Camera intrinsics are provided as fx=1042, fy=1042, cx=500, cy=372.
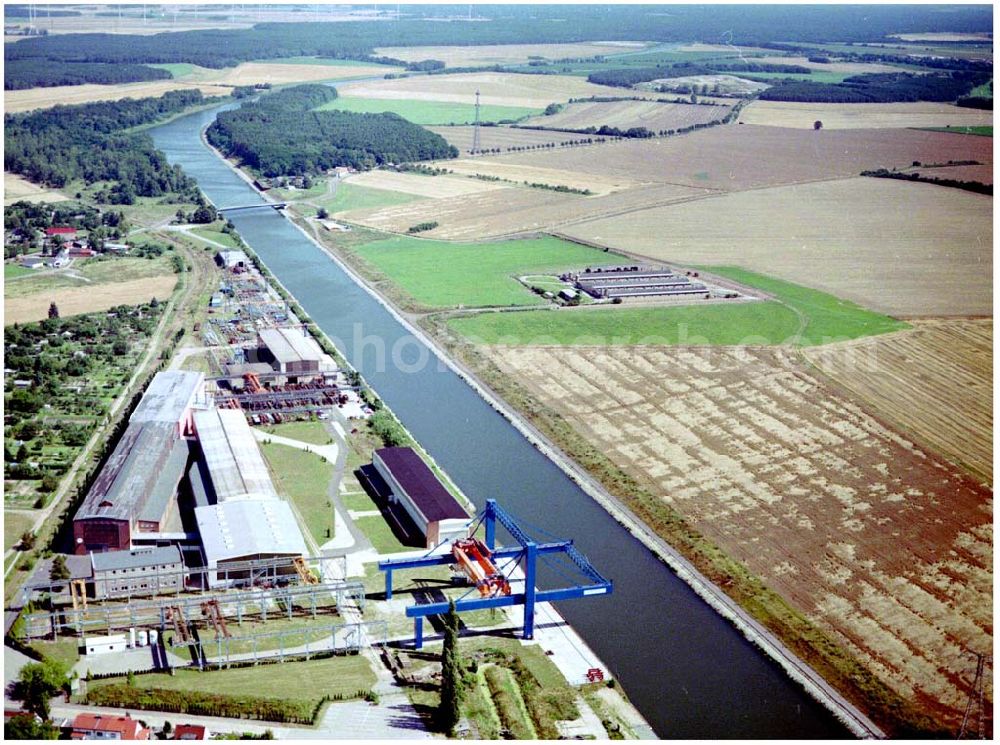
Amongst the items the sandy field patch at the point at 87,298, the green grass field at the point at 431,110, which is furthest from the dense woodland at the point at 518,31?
the sandy field patch at the point at 87,298

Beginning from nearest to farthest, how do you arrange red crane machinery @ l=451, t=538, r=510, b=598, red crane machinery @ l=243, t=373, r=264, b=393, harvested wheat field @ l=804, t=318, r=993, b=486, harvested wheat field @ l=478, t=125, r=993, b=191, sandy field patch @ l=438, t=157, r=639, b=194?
red crane machinery @ l=451, t=538, r=510, b=598 < harvested wheat field @ l=804, t=318, r=993, b=486 < red crane machinery @ l=243, t=373, r=264, b=393 < sandy field patch @ l=438, t=157, r=639, b=194 < harvested wheat field @ l=478, t=125, r=993, b=191

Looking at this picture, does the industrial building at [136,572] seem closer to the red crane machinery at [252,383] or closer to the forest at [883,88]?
the red crane machinery at [252,383]

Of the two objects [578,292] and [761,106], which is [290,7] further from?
[578,292]

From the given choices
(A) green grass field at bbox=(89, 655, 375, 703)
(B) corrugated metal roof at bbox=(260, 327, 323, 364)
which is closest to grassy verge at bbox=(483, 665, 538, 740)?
(A) green grass field at bbox=(89, 655, 375, 703)

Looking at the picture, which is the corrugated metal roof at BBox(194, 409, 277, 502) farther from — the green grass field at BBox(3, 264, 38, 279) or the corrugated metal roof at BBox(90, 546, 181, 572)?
the green grass field at BBox(3, 264, 38, 279)

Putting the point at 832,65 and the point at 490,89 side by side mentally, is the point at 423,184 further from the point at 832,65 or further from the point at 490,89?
the point at 832,65

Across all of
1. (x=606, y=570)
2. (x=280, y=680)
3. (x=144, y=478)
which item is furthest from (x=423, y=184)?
(x=280, y=680)
